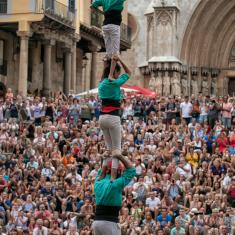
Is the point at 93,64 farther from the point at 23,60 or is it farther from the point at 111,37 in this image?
the point at 111,37

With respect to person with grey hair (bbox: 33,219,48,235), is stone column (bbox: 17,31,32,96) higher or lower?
higher

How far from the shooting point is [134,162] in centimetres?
2597

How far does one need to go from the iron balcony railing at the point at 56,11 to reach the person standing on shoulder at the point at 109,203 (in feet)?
94.0

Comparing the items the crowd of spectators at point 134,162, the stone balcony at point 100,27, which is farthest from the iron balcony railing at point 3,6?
the crowd of spectators at point 134,162

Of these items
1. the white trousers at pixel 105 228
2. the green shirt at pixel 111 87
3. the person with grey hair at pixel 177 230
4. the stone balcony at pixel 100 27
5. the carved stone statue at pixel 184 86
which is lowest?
the person with grey hair at pixel 177 230

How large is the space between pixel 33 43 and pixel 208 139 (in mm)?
17310

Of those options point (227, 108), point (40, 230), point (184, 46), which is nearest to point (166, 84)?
point (184, 46)

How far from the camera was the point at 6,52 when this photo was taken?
41812 millimetres

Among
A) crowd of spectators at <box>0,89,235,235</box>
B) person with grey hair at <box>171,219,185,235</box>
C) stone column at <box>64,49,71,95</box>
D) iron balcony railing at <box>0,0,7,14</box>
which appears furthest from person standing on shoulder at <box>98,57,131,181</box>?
stone column at <box>64,49,71,95</box>

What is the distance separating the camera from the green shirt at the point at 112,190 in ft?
36.5

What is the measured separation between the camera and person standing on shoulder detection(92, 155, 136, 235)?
11.0 metres

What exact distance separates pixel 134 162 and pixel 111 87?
1460cm

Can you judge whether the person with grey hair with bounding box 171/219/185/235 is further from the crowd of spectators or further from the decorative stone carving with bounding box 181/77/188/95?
the decorative stone carving with bounding box 181/77/188/95

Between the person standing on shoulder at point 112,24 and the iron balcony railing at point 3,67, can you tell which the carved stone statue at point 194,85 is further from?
the person standing on shoulder at point 112,24
